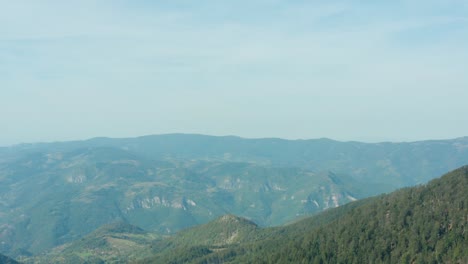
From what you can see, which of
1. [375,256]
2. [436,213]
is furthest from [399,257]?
[436,213]

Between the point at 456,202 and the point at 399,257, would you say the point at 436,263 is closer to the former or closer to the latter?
the point at 399,257

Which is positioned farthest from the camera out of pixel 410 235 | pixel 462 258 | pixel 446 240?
pixel 410 235

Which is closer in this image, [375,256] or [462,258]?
[462,258]

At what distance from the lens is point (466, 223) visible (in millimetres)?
184375

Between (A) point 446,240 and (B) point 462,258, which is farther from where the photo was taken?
(A) point 446,240

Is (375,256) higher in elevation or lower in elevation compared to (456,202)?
lower

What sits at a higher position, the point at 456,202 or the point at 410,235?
the point at 456,202

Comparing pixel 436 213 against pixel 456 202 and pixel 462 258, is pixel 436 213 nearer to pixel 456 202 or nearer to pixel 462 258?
pixel 456 202

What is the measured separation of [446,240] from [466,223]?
11.9 meters

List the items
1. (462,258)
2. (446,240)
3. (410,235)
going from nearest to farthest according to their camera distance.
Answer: (462,258)
(446,240)
(410,235)

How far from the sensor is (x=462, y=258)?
538 feet

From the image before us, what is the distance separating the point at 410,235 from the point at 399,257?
41.0 feet

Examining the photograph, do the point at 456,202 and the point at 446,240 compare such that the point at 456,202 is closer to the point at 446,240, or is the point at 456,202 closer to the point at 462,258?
the point at 446,240

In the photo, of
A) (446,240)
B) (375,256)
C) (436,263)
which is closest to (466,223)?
(446,240)
